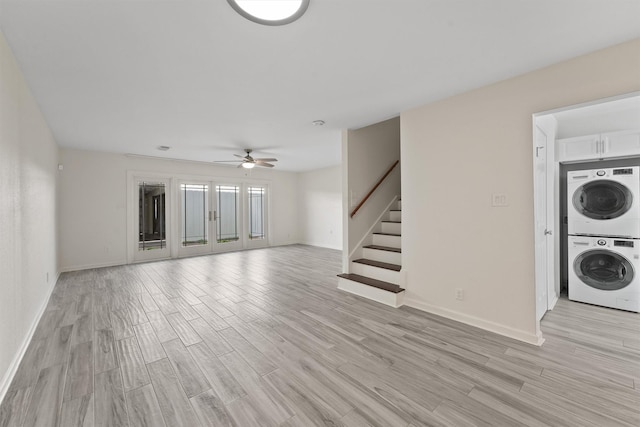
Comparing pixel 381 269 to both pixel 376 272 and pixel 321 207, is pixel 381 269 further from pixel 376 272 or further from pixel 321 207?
pixel 321 207

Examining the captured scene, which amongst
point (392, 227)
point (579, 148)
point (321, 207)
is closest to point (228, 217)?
point (321, 207)

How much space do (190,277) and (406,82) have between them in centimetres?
451

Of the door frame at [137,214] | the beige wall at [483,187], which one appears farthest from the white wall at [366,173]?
the door frame at [137,214]

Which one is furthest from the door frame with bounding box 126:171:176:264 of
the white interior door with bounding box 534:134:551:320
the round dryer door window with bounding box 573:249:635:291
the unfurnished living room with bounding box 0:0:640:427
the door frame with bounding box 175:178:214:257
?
the round dryer door window with bounding box 573:249:635:291

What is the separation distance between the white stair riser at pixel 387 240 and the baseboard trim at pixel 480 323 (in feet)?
3.18

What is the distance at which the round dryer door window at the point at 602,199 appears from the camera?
296 cm

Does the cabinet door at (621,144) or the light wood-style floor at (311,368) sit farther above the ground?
the cabinet door at (621,144)

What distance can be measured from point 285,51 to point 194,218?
5874 mm

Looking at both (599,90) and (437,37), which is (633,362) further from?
(437,37)

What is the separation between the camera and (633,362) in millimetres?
2014

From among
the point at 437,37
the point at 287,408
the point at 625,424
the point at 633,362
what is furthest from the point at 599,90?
the point at 287,408

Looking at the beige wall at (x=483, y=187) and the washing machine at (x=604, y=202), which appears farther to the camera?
the washing machine at (x=604, y=202)

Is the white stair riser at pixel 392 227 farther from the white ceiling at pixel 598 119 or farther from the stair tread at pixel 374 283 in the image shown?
the white ceiling at pixel 598 119

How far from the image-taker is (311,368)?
1967 millimetres
